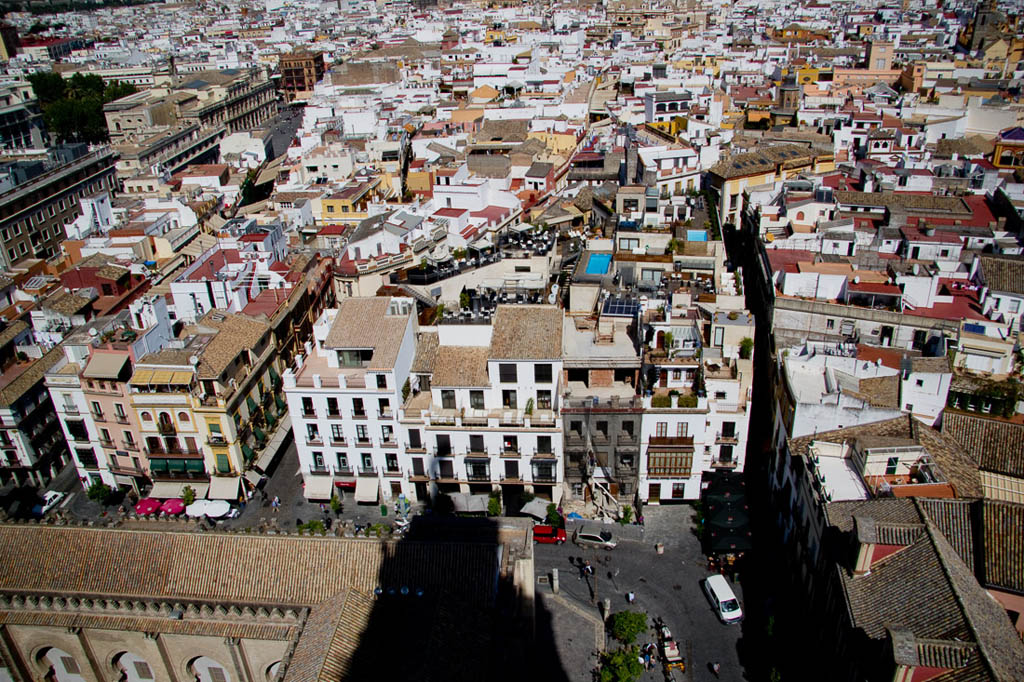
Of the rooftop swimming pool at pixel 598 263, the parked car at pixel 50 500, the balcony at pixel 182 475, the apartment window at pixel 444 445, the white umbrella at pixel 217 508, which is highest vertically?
the rooftop swimming pool at pixel 598 263

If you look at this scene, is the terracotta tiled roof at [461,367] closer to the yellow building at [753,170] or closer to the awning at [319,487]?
the awning at [319,487]

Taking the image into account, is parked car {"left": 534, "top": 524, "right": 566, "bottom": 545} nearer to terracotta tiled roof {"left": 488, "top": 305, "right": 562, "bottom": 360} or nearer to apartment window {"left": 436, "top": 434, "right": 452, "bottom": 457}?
apartment window {"left": 436, "top": 434, "right": 452, "bottom": 457}

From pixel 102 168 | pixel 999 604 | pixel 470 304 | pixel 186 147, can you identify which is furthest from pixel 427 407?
pixel 186 147

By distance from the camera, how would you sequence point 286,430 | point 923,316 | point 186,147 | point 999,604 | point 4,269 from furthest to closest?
point 186,147 < point 4,269 < point 286,430 < point 923,316 < point 999,604

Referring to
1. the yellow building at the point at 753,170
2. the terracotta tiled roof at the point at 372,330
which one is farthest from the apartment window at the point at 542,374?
the yellow building at the point at 753,170

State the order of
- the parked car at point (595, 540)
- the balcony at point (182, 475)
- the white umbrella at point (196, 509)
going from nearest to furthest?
the parked car at point (595, 540), the white umbrella at point (196, 509), the balcony at point (182, 475)

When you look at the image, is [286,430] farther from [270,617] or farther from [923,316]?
[923,316]

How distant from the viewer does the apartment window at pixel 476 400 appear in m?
47.1

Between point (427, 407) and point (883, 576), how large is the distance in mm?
27506

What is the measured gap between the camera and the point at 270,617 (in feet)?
106

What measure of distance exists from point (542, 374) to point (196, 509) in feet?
81.2

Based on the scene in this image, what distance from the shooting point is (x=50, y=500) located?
2087 inches

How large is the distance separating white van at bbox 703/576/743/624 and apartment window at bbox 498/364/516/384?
16.4 meters

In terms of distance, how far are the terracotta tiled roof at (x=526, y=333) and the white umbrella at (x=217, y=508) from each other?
68.5 ft
